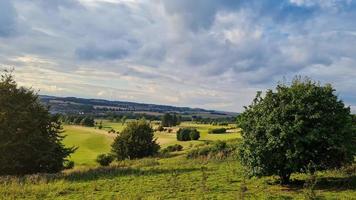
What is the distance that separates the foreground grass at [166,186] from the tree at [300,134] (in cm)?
120

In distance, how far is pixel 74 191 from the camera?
22062mm

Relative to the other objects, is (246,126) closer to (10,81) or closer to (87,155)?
(10,81)

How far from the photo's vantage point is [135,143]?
6222cm

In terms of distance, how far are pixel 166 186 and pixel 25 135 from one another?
579 inches

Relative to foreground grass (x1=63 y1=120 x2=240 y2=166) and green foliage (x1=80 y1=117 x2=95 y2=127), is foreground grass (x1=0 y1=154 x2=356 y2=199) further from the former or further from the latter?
green foliage (x1=80 y1=117 x2=95 y2=127)

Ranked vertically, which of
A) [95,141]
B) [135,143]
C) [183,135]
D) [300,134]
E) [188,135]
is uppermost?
[300,134]

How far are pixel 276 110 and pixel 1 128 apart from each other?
20018 mm

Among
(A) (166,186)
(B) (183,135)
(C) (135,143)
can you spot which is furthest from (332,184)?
(B) (183,135)

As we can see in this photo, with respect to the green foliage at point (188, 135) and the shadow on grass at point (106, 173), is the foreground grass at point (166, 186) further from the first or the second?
the green foliage at point (188, 135)

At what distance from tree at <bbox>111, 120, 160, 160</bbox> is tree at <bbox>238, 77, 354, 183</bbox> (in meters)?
39.9

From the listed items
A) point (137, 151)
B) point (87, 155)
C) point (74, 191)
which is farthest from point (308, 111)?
point (87, 155)

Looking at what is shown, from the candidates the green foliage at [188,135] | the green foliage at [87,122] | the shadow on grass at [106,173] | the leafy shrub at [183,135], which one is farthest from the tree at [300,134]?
the green foliage at [87,122]

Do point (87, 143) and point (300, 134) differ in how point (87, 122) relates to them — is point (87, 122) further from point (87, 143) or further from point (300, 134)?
point (300, 134)

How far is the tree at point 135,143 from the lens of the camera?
62062 mm
